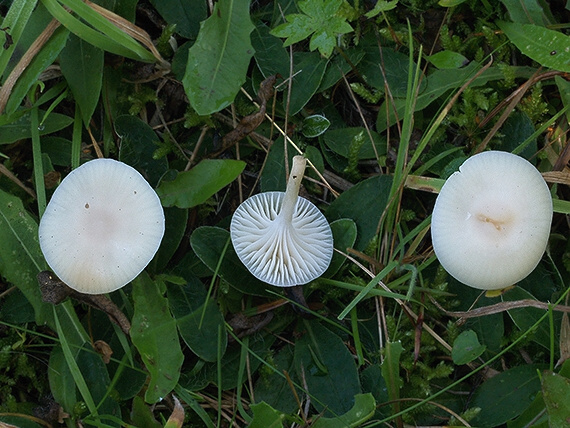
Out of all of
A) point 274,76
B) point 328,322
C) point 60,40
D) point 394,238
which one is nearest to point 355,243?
point 394,238

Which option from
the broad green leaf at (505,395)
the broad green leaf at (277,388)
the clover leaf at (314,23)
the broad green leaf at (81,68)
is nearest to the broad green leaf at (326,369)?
the broad green leaf at (277,388)

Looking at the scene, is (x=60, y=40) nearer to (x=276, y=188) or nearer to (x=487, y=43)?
(x=276, y=188)

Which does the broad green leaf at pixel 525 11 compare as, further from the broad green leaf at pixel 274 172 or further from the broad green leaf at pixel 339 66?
the broad green leaf at pixel 274 172

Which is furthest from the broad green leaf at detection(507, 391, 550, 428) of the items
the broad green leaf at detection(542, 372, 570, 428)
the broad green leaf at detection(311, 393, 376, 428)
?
the broad green leaf at detection(311, 393, 376, 428)

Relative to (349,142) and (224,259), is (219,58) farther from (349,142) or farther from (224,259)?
(224,259)

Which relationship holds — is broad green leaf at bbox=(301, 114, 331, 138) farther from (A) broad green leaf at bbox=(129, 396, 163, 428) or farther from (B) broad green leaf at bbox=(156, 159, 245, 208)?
(A) broad green leaf at bbox=(129, 396, 163, 428)

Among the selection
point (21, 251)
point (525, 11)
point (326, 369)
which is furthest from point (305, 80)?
point (21, 251)
